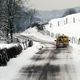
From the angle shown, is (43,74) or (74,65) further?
(74,65)

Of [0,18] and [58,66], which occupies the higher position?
[0,18]

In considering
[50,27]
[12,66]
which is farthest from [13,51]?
[50,27]

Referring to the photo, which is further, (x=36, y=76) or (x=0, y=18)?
(x=0, y=18)

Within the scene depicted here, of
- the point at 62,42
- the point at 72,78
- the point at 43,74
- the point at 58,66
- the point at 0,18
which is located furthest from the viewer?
the point at 62,42

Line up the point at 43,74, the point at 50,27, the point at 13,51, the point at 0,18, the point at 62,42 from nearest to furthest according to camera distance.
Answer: the point at 43,74 < the point at 13,51 < the point at 0,18 < the point at 62,42 < the point at 50,27

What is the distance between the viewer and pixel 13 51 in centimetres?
3089

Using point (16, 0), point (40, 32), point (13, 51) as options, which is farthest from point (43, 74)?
point (40, 32)

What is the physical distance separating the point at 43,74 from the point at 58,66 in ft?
13.7

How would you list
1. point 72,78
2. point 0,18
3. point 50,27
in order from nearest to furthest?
1. point 72,78
2. point 0,18
3. point 50,27

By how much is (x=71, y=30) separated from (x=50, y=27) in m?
12.6

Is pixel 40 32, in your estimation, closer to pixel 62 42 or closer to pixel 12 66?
pixel 62 42

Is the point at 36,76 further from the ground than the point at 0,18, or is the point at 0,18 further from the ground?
the point at 0,18

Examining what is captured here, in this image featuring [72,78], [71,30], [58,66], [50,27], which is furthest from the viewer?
[50,27]

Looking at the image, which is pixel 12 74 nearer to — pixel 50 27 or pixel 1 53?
pixel 1 53
